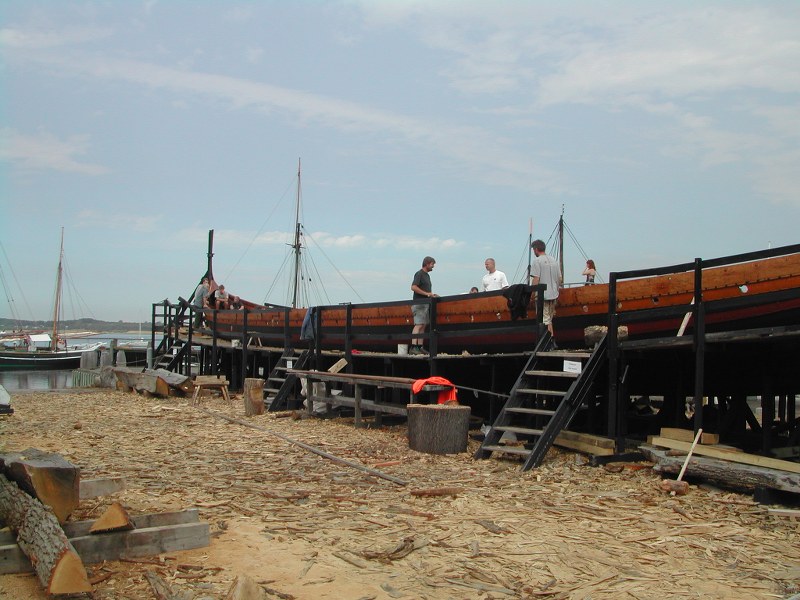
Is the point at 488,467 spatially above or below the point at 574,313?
below

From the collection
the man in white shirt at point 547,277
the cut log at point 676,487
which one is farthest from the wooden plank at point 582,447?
the man in white shirt at point 547,277

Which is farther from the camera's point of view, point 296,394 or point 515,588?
point 296,394

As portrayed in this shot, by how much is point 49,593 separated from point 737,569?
4170mm

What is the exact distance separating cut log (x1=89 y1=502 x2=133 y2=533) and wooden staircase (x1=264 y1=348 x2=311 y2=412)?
10346mm

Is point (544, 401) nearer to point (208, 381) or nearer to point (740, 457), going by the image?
point (740, 457)

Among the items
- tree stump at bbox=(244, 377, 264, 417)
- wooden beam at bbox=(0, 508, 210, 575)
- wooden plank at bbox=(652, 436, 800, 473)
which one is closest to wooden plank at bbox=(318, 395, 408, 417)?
tree stump at bbox=(244, 377, 264, 417)

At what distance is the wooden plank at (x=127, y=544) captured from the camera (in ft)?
15.7

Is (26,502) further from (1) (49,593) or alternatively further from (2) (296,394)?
(2) (296,394)

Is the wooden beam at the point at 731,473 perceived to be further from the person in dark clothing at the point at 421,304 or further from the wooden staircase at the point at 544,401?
the person in dark clothing at the point at 421,304

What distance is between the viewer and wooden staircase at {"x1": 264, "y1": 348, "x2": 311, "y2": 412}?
15.6m

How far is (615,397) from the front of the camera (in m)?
9.39

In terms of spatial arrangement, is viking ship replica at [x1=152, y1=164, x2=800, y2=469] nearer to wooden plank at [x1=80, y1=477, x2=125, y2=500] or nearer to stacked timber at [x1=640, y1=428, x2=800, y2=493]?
stacked timber at [x1=640, y1=428, x2=800, y2=493]

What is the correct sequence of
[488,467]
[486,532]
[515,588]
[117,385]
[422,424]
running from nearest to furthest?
[515,588]
[486,532]
[488,467]
[422,424]
[117,385]

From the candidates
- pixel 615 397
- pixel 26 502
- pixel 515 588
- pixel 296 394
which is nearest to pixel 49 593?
pixel 26 502
